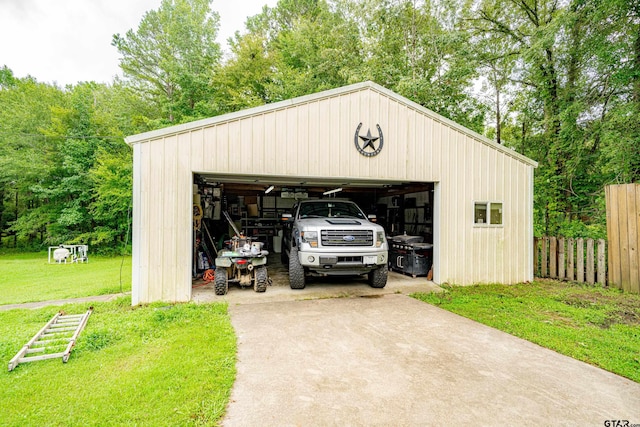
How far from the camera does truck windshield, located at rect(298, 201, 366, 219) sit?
7137mm

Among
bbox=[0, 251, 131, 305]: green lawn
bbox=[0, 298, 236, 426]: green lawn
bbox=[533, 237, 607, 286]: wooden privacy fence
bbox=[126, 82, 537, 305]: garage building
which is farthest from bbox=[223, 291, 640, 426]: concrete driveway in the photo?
bbox=[0, 251, 131, 305]: green lawn

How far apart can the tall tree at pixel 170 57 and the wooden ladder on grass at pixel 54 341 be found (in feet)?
43.2

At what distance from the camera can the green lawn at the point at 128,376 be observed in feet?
7.14

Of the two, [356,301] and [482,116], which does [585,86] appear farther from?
[356,301]

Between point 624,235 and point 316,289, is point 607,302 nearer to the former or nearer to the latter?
point 624,235

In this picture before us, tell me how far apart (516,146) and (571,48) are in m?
3.89

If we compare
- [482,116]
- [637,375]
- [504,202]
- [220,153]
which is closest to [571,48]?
[482,116]

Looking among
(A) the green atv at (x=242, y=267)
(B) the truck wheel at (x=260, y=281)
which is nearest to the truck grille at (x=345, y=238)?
(A) the green atv at (x=242, y=267)

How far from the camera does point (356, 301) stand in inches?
219

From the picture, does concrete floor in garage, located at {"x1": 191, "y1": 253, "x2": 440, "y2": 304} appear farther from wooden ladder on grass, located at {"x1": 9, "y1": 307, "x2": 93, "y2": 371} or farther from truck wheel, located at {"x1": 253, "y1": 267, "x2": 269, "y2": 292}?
wooden ladder on grass, located at {"x1": 9, "y1": 307, "x2": 93, "y2": 371}

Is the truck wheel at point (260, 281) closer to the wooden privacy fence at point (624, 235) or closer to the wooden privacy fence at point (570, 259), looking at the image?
the wooden privacy fence at point (570, 259)

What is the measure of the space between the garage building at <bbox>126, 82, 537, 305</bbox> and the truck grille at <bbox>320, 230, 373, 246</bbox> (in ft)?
4.05

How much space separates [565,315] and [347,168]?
449 cm

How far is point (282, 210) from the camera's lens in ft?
44.5
